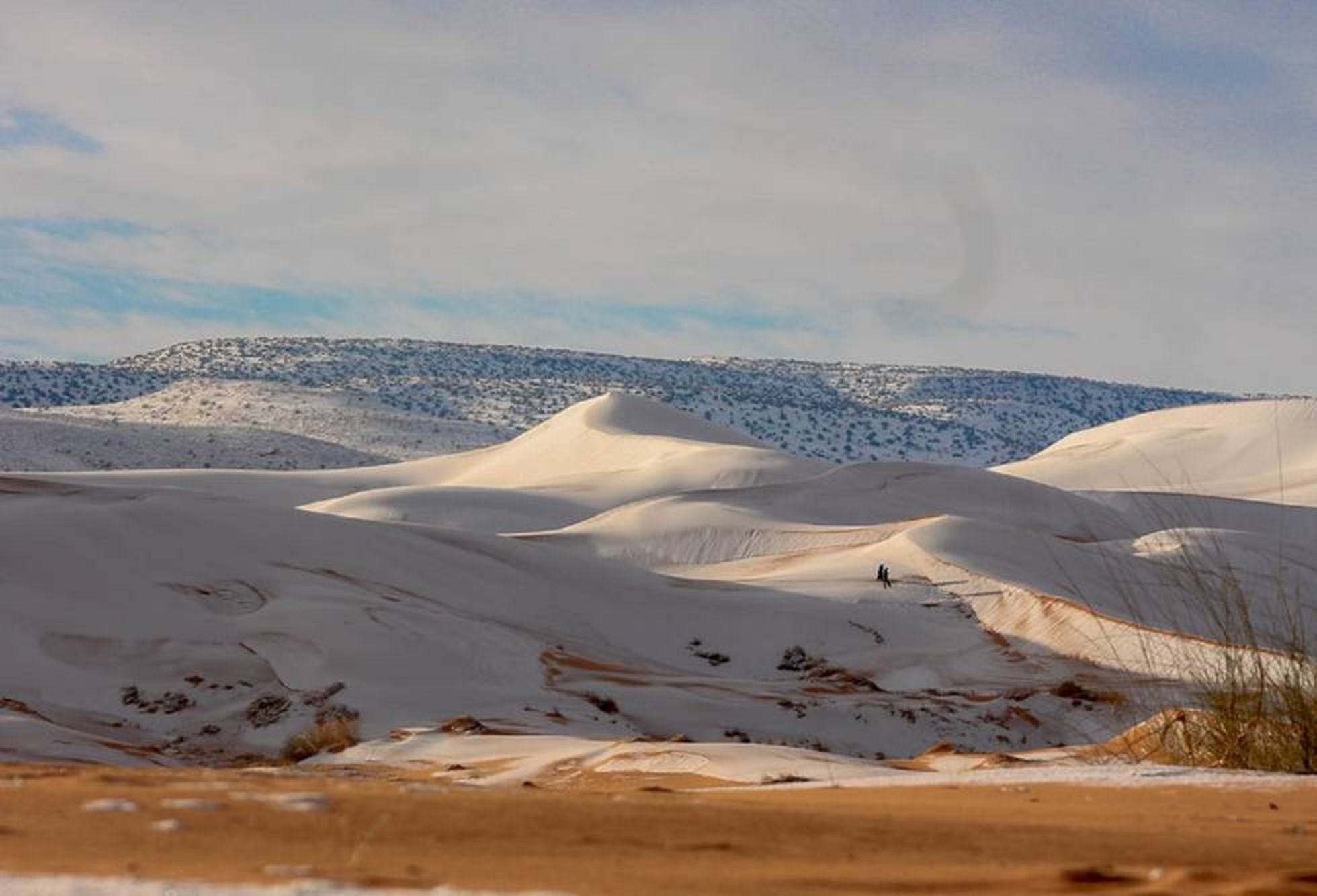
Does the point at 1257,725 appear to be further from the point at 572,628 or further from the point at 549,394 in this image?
the point at 549,394

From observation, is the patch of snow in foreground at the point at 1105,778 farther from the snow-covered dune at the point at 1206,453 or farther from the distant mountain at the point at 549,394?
the distant mountain at the point at 549,394

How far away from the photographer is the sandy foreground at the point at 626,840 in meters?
3.39

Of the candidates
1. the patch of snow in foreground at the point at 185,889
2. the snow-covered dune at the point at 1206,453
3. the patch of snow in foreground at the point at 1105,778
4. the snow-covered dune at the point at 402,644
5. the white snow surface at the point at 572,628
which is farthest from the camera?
the snow-covered dune at the point at 1206,453

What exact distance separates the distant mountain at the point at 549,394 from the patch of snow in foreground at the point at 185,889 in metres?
92.5

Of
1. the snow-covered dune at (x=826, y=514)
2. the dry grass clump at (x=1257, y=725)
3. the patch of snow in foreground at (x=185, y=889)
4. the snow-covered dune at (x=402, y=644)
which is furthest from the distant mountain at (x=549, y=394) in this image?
the patch of snow in foreground at (x=185, y=889)

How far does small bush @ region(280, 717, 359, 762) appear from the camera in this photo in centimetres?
1169

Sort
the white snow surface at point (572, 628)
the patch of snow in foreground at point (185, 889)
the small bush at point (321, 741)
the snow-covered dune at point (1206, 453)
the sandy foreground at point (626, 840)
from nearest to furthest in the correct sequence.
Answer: the patch of snow in foreground at point (185, 889)
the sandy foreground at point (626, 840)
the small bush at point (321, 741)
the white snow surface at point (572, 628)
the snow-covered dune at point (1206, 453)

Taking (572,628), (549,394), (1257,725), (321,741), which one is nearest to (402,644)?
(321,741)

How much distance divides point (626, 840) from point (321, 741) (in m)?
8.38

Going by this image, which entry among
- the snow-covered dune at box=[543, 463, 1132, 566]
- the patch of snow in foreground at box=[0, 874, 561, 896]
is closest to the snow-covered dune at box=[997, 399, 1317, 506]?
the snow-covered dune at box=[543, 463, 1132, 566]

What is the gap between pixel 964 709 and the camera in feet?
52.5

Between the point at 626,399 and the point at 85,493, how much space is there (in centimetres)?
4457

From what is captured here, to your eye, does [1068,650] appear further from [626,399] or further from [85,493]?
[626,399]

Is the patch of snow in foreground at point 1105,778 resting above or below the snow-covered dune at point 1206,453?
below
